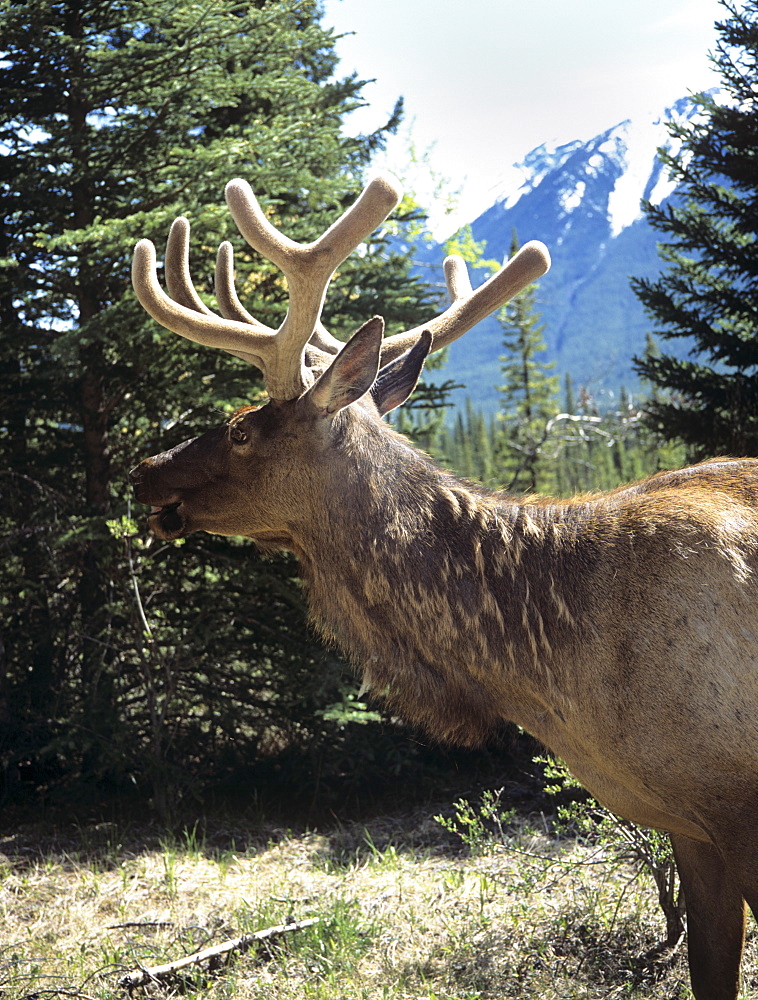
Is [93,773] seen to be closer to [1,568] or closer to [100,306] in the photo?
[1,568]

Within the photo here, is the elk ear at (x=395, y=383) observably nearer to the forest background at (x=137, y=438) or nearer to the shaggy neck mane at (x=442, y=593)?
the shaggy neck mane at (x=442, y=593)

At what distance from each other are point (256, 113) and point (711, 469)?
5.51 metres

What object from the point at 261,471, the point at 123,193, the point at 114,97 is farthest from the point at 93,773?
the point at 114,97

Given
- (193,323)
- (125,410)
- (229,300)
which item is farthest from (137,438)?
(193,323)

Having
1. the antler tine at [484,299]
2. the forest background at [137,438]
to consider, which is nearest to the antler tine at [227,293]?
the antler tine at [484,299]

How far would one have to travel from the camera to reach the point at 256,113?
7074 millimetres

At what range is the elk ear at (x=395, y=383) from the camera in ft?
10.8

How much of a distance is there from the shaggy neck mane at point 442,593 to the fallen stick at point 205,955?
1460 millimetres

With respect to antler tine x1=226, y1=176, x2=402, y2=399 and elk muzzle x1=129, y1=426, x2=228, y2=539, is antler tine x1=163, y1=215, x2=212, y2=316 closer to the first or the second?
antler tine x1=226, y1=176, x2=402, y2=399

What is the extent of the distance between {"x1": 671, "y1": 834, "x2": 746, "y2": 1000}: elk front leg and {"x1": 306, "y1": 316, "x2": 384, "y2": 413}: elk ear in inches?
72.6

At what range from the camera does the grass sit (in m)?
3.41

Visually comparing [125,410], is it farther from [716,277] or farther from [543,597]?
[716,277]

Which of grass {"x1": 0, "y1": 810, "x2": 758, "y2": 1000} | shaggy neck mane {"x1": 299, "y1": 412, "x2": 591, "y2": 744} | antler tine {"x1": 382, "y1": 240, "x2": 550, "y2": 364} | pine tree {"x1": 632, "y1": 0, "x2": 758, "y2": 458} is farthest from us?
pine tree {"x1": 632, "y1": 0, "x2": 758, "y2": 458}

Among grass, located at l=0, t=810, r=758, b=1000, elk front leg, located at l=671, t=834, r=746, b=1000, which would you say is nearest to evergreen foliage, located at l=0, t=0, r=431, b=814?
grass, located at l=0, t=810, r=758, b=1000
